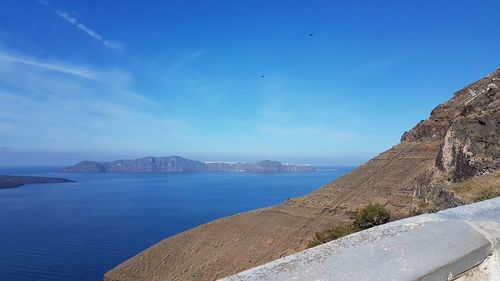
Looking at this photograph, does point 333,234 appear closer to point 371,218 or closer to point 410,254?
point 371,218

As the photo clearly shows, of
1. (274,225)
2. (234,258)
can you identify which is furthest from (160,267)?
(274,225)

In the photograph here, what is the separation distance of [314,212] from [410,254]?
1431 inches

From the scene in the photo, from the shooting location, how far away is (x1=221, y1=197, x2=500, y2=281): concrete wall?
4.14ft

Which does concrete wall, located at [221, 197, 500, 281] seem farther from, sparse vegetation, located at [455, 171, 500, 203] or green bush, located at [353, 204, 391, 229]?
green bush, located at [353, 204, 391, 229]

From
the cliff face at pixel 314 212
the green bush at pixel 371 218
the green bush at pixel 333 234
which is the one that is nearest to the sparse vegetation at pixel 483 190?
the green bush at pixel 333 234

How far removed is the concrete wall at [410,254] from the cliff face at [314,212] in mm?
23075

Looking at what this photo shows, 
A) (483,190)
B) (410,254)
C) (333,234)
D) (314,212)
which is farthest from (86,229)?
(410,254)

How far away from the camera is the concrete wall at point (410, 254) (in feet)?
4.14

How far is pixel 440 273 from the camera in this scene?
1.38 m

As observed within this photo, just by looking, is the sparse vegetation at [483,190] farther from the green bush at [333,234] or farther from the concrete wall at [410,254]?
the green bush at [333,234]

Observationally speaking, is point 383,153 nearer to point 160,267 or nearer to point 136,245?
point 160,267

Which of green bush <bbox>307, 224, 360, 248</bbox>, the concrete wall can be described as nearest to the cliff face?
green bush <bbox>307, 224, 360, 248</bbox>

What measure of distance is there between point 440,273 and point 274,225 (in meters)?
35.1

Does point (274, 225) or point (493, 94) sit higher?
point (493, 94)
